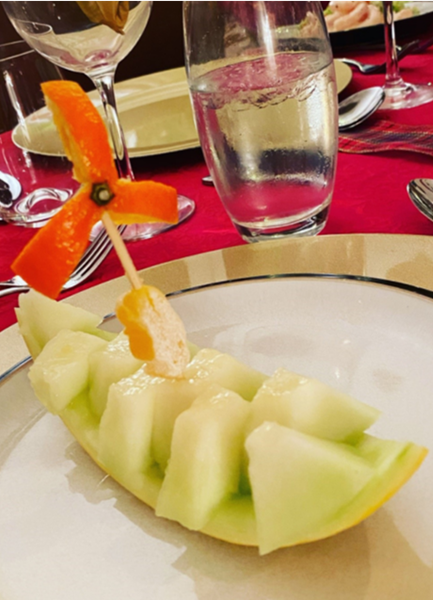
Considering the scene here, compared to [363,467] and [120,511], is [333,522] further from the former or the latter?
[120,511]

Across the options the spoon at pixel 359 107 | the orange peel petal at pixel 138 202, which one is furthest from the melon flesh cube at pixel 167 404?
the spoon at pixel 359 107

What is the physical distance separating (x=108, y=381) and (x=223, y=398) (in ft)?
0.33

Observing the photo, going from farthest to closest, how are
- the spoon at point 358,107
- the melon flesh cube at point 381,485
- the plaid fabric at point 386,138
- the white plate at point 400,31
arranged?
the white plate at point 400,31, the spoon at point 358,107, the plaid fabric at point 386,138, the melon flesh cube at point 381,485

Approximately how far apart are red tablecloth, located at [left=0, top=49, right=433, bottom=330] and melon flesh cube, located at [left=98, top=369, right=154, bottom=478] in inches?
11.5

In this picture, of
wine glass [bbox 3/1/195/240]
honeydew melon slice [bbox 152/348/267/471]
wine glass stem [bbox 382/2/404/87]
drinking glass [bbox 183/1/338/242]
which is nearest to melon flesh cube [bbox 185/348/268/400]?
honeydew melon slice [bbox 152/348/267/471]

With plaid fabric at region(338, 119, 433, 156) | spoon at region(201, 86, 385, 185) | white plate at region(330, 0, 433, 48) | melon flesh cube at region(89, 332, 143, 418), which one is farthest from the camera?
white plate at region(330, 0, 433, 48)

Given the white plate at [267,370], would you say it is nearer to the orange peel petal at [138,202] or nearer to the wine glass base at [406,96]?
the orange peel petal at [138,202]

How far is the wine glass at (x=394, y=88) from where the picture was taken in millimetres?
1010

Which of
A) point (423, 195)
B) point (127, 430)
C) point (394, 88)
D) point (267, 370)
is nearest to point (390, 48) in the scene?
point (394, 88)

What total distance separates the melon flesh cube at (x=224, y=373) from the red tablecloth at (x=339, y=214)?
1.00 feet

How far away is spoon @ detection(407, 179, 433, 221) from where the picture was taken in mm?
642

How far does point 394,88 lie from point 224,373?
80 centimetres

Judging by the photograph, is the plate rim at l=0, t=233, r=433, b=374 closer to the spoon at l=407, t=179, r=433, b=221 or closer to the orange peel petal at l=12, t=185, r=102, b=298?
the spoon at l=407, t=179, r=433, b=221

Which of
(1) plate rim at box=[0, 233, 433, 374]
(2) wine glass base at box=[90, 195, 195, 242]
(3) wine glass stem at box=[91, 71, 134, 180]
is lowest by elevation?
(2) wine glass base at box=[90, 195, 195, 242]
